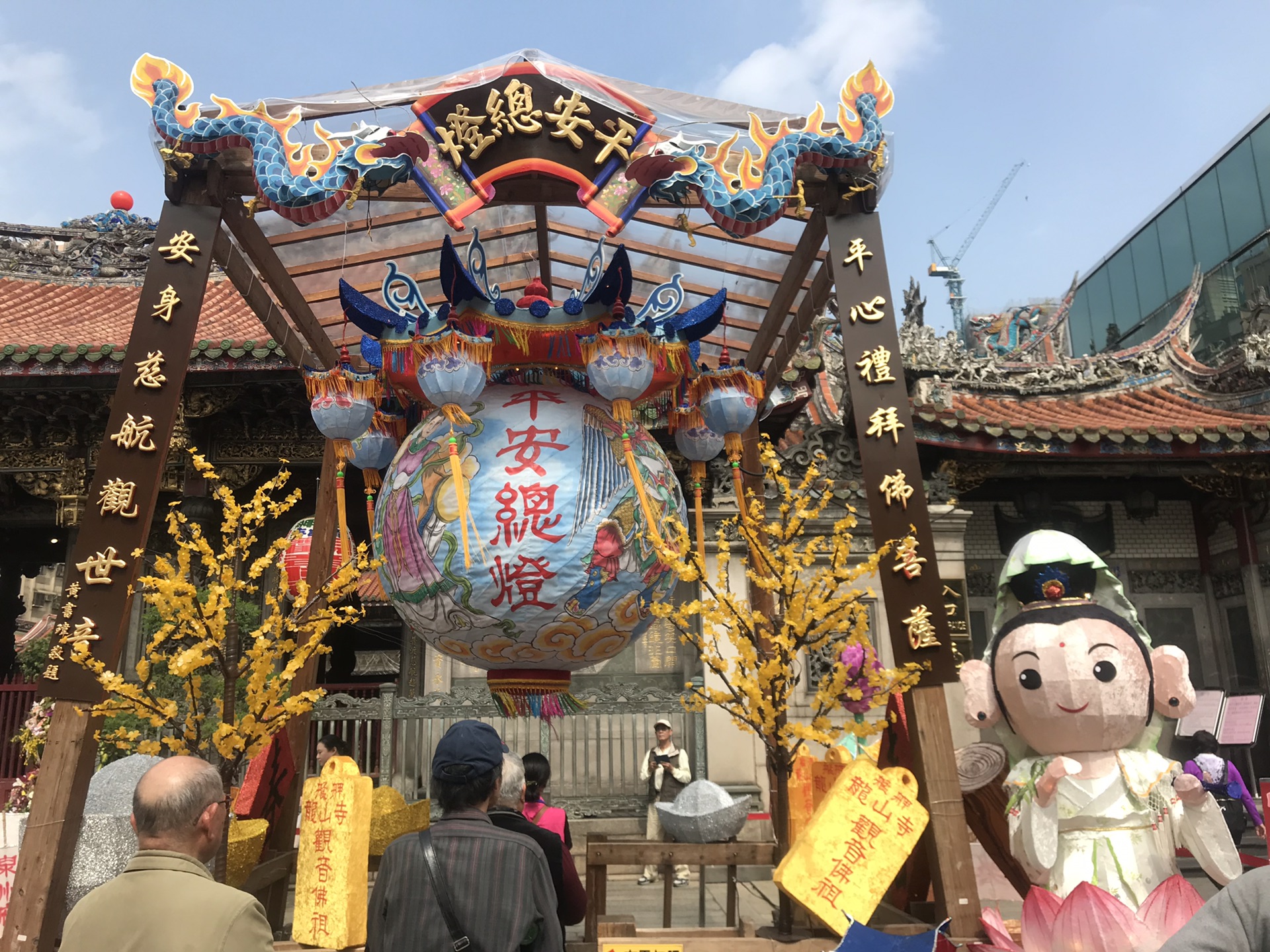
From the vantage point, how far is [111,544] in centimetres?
348

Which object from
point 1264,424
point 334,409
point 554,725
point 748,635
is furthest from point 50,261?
point 1264,424

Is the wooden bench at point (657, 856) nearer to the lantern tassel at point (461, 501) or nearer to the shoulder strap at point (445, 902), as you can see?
the lantern tassel at point (461, 501)

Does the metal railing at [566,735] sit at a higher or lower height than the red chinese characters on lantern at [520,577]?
lower

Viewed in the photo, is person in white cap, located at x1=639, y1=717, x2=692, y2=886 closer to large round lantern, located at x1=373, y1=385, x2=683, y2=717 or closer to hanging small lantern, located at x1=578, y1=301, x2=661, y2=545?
large round lantern, located at x1=373, y1=385, x2=683, y2=717

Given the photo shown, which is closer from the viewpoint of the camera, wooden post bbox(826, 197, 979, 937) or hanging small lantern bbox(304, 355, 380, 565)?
wooden post bbox(826, 197, 979, 937)

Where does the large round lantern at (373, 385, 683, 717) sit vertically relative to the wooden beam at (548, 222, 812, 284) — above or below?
below

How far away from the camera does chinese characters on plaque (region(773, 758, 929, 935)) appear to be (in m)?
3.08

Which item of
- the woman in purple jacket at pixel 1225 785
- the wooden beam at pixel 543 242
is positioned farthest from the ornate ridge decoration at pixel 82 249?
the woman in purple jacket at pixel 1225 785

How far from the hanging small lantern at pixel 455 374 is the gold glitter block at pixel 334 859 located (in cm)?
118

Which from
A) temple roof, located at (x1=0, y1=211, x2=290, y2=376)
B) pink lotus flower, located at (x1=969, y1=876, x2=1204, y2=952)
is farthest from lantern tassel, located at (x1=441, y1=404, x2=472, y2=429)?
temple roof, located at (x1=0, y1=211, x2=290, y2=376)

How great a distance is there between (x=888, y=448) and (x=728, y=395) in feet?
2.63

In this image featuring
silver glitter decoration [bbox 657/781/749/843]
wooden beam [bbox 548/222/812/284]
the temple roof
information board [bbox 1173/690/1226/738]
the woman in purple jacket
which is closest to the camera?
silver glitter decoration [bbox 657/781/749/843]

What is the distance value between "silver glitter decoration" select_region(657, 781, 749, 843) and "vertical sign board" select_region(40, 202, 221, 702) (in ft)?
8.74

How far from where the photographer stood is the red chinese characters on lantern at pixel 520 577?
325cm
